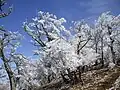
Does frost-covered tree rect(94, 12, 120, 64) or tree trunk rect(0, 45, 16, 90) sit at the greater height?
frost-covered tree rect(94, 12, 120, 64)

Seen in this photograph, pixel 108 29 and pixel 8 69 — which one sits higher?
pixel 108 29

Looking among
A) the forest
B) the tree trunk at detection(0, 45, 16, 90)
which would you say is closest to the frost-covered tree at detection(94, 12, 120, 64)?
the forest

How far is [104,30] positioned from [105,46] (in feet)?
26.6

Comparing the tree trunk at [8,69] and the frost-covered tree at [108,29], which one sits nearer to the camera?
the tree trunk at [8,69]

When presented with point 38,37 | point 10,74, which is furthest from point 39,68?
point 10,74

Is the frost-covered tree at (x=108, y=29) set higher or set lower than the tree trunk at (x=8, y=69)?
higher

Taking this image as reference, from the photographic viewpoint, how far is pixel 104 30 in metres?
66.6

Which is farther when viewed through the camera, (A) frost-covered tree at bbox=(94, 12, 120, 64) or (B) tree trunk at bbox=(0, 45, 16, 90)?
(A) frost-covered tree at bbox=(94, 12, 120, 64)

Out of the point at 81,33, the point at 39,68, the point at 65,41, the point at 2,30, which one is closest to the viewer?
the point at 2,30

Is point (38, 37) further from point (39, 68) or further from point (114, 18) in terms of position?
point (114, 18)

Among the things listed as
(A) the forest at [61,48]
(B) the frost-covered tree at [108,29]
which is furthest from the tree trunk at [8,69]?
(B) the frost-covered tree at [108,29]

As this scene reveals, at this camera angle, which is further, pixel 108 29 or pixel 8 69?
pixel 108 29

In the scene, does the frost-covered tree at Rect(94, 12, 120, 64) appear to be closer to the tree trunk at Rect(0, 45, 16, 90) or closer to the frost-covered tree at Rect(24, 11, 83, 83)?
the frost-covered tree at Rect(24, 11, 83, 83)

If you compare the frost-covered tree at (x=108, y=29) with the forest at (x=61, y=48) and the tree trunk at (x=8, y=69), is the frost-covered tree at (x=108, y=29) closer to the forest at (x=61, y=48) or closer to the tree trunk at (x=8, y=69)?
the forest at (x=61, y=48)
